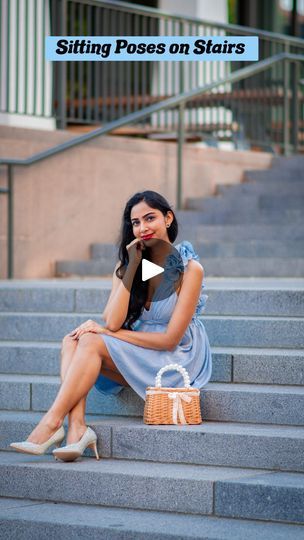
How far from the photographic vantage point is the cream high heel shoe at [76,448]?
548cm

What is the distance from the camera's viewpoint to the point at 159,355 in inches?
229

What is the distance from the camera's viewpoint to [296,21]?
17062 millimetres

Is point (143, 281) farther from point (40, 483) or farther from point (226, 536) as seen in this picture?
point (226, 536)

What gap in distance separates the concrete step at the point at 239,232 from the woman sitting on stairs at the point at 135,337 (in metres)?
4.08

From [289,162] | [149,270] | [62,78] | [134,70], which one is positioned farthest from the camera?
[134,70]

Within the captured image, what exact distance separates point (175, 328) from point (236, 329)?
2.70ft

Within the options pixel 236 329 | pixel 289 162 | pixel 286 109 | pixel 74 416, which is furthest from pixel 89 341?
pixel 286 109

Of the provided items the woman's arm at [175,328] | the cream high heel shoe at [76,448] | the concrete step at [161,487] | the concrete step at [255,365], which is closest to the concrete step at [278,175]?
the concrete step at [255,365]

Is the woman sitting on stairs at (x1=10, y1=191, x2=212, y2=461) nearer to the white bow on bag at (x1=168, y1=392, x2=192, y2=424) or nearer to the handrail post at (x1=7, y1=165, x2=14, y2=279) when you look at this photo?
the white bow on bag at (x1=168, y1=392, x2=192, y2=424)

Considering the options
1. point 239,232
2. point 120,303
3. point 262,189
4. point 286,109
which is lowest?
point 120,303

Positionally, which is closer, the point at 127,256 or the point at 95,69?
the point at 127,256

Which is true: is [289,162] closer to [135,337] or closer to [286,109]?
[286,109]

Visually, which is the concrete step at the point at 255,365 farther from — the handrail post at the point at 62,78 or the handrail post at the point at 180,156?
the handrail post at the point at 180,156

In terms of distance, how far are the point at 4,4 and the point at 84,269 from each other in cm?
254
